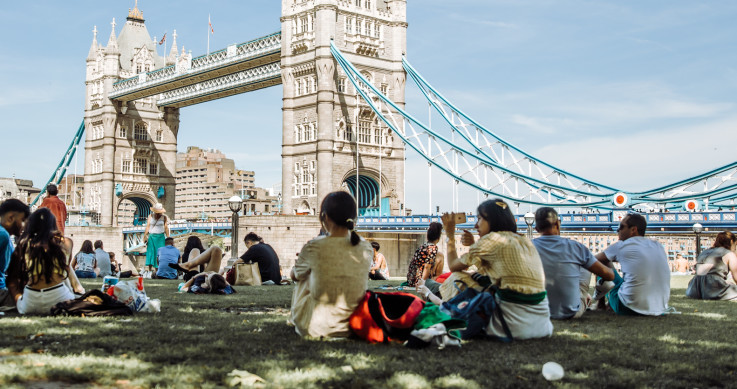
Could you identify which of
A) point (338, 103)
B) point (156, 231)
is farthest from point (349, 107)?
point (156, 231)

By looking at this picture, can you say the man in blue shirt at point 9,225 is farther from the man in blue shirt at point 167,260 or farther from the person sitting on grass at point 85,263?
the person sitting on grass at point 85,263

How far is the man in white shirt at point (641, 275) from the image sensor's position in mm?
7887

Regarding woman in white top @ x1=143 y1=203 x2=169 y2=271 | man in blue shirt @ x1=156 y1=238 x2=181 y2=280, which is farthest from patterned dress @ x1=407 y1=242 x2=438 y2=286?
woman in white top @ x1=143 y1=203 x2=169 y2=271

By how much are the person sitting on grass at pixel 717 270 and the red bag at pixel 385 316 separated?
21.5 ft

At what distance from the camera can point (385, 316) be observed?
5.57 metres

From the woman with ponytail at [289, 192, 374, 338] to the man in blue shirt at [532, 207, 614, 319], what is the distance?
2323 millimetres

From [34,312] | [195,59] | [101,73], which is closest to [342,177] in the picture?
[195,59]

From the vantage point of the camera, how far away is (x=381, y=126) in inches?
1618

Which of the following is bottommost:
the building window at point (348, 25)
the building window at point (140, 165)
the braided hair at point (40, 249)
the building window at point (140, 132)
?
the braided hair at point (40, 249)

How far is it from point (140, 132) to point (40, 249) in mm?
53851

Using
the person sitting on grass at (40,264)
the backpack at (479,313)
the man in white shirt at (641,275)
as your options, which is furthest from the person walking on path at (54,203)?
the man in white shirt at (641,275)

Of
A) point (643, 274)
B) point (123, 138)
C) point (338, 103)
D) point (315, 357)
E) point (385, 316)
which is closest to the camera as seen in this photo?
point (315, 357)

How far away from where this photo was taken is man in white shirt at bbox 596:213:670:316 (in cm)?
789

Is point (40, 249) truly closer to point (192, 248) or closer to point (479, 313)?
point (479, 313)
